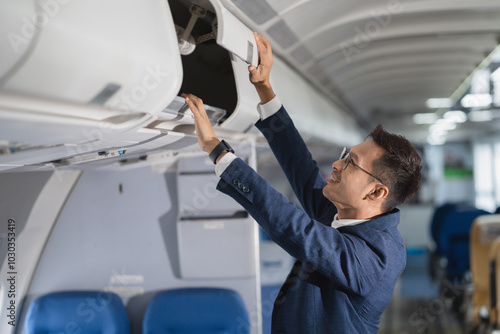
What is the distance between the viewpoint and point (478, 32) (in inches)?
123

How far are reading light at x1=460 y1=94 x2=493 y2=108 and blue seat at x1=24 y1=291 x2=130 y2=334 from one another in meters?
4.76

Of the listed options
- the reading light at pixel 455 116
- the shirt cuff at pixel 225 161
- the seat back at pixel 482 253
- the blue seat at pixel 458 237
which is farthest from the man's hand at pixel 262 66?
the reading light at pixel 455 116

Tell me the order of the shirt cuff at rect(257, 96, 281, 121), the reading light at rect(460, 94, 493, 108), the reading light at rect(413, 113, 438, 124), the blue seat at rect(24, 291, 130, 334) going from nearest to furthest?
the shirt cuff at rect(257, 96, 281, 121) < the blue seat at rect(24, 291, 130, 334) < the reading light at rect(460, 94, 493, 108) < the reading light at rect(413, 113, 438, 124)

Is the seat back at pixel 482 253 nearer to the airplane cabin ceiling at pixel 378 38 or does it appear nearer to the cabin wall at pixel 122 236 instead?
the airplane cabin ceiling at pixel 378 38

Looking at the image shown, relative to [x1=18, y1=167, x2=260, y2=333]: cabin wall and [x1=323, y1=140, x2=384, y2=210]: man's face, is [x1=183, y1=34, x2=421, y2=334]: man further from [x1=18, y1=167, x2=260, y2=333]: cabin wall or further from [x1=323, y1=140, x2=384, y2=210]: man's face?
[x1=18, y1=167, x2=260, y2=333]: cabin wall

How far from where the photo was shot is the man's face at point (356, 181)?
69.7 inches

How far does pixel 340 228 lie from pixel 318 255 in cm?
34

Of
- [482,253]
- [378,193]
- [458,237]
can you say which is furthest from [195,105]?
[458,237]

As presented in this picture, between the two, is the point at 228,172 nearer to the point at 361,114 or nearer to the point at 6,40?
the point at 6,40

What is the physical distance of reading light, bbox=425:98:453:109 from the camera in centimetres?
618

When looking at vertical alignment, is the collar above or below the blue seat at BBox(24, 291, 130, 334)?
above

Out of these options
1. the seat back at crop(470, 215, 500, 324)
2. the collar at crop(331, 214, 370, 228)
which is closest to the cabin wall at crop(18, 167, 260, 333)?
the collar at crop(331, 214, 370, 228)

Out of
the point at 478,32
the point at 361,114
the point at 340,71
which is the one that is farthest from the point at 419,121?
the point at 478,32

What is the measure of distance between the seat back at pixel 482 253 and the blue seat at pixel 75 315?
14.1ft
